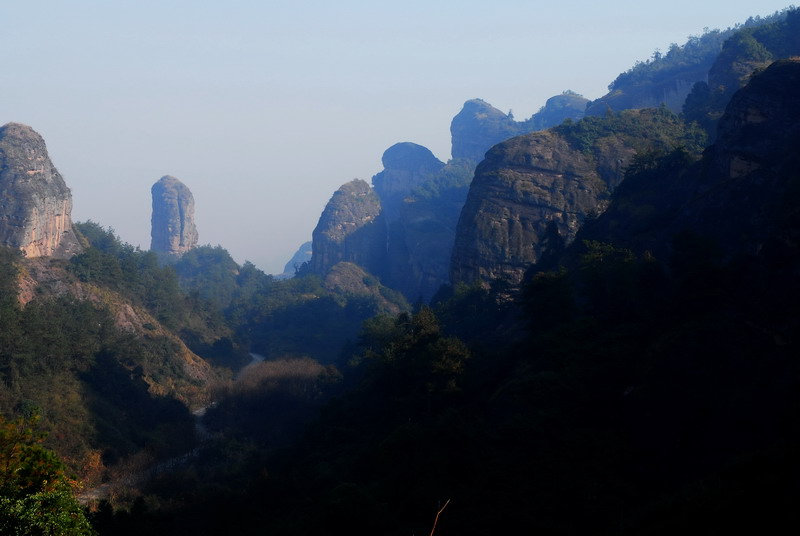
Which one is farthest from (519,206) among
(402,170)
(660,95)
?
(402,170)

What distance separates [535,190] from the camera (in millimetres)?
58875

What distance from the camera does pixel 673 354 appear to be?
22953 millimetres

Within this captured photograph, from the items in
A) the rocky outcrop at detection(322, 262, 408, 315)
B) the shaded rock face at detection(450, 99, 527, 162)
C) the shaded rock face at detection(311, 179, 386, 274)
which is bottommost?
the rocky outcrop at detection(322, 262, 408, 315)

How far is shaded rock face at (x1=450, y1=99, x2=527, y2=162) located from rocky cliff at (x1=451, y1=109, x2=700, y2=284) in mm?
94923

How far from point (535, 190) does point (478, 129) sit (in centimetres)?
10859

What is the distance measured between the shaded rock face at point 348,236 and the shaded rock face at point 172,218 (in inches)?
2164

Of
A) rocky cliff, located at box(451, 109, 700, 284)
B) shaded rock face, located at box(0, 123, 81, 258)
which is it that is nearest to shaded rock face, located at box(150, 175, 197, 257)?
shaded rock face, located at box(0, 123, 81, 258)

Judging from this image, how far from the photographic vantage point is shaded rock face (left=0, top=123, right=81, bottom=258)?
65.5 m

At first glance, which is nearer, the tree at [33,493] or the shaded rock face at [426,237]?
the tree at [33,493]

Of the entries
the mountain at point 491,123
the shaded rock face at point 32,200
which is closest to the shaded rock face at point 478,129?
the mountain at point 491,123

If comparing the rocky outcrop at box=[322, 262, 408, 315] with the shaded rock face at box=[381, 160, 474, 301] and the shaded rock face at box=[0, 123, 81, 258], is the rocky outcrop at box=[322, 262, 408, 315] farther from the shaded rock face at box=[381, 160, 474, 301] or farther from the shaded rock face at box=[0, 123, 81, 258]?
the shaded rock face at box=[0, 123, 81, 258]

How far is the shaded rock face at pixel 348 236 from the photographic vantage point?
12100 centimetres

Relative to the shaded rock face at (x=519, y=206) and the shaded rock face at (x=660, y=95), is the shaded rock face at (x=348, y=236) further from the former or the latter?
the shaded rock face at (x=519, y=206)

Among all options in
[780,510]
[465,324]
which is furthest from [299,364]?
[780,510]
